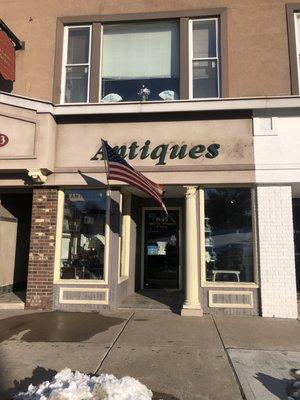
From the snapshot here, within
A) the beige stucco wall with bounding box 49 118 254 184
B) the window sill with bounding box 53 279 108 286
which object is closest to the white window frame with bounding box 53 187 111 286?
the window sill with bounding box 53 279 108 286

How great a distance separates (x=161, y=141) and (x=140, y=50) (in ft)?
8.38

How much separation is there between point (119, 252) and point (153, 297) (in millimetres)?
1599

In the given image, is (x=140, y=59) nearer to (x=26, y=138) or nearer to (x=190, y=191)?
(x=26, y=138)

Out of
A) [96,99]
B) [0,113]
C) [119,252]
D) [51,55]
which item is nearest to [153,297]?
[119,252]

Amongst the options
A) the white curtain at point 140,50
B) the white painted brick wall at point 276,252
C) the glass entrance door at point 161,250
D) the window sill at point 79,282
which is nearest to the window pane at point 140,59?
the white curtain at point 140,50

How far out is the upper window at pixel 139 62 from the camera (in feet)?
31.5

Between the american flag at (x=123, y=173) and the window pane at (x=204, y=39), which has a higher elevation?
the window pane at (x=204, y=39)

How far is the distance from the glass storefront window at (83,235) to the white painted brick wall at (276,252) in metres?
3.45

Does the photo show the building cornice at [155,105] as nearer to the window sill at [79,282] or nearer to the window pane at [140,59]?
the window pane at [140,59]

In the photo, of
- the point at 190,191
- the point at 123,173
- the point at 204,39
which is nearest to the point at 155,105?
the point at 123,173

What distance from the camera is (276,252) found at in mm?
8578

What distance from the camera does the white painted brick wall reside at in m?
8.44

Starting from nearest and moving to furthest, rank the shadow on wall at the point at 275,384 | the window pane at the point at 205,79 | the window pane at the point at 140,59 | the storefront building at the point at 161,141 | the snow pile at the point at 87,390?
the snow pile at the point at 87,390
the shadow on wall at the point at 275,384
the storefront building at the point at 161,141
the window pane at the point at 205,79
the window pane at the point at 140,59

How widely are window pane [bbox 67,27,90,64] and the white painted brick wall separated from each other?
17.2 feet
